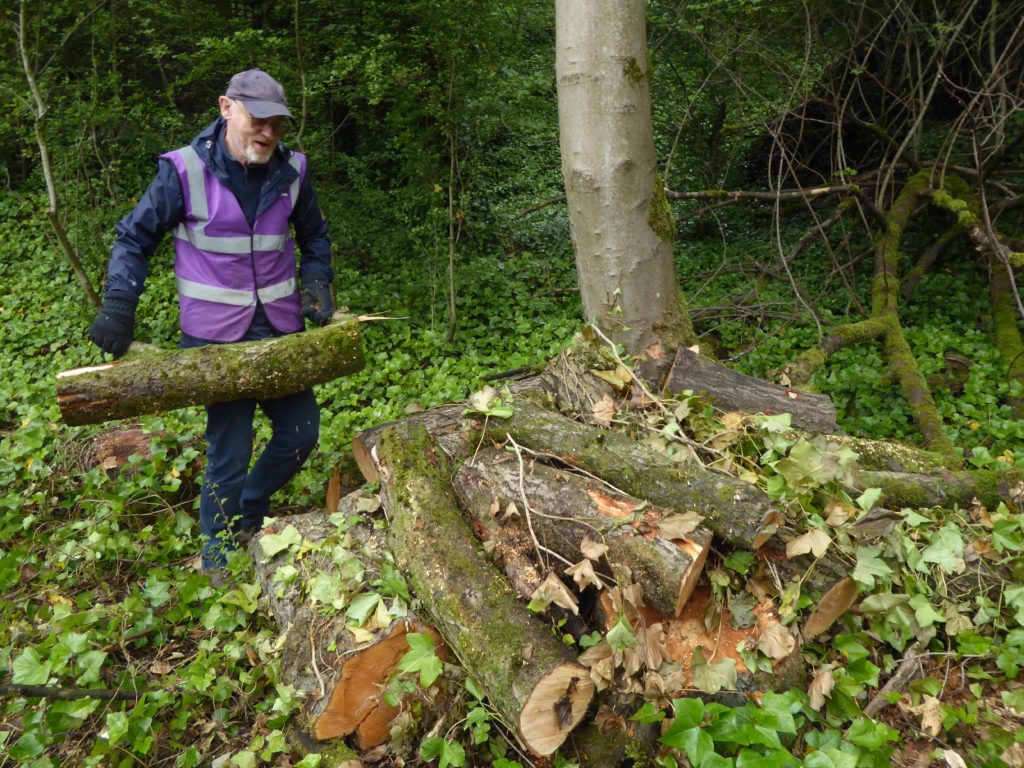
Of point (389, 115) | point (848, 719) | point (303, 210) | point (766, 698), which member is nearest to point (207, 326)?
point (303, 210)

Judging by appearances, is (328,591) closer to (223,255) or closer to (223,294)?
(223,294)

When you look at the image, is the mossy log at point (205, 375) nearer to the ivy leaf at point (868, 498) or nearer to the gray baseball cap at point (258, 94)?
the gray baseball cap at point (258, 94)

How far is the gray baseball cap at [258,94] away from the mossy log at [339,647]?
1855 millimetres

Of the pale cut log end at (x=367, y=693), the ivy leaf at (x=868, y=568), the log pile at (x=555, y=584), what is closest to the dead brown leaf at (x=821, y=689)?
the log pile at (x=555, y=584)

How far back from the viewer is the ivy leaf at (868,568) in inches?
88.4

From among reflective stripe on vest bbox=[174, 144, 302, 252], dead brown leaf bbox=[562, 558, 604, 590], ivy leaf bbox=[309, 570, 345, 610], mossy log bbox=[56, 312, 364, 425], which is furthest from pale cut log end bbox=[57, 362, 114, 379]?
dead brown leaf bbox=[562, 558, 604, 590]

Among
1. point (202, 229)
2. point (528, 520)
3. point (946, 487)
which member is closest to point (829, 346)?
point (946, 487)

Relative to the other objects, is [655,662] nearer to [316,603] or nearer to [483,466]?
[483,466]

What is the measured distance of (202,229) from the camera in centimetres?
311

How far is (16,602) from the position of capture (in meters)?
3.13

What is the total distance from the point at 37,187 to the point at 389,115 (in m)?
5.77

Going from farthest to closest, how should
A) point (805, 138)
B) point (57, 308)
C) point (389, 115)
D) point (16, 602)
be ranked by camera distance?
1. point (805, 138)
2. point (57, 308)
3. point (389, 115)
4. point (16, 602)

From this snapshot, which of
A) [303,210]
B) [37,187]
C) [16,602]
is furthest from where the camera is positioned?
[37,187]

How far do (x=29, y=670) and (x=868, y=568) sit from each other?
301 cm
